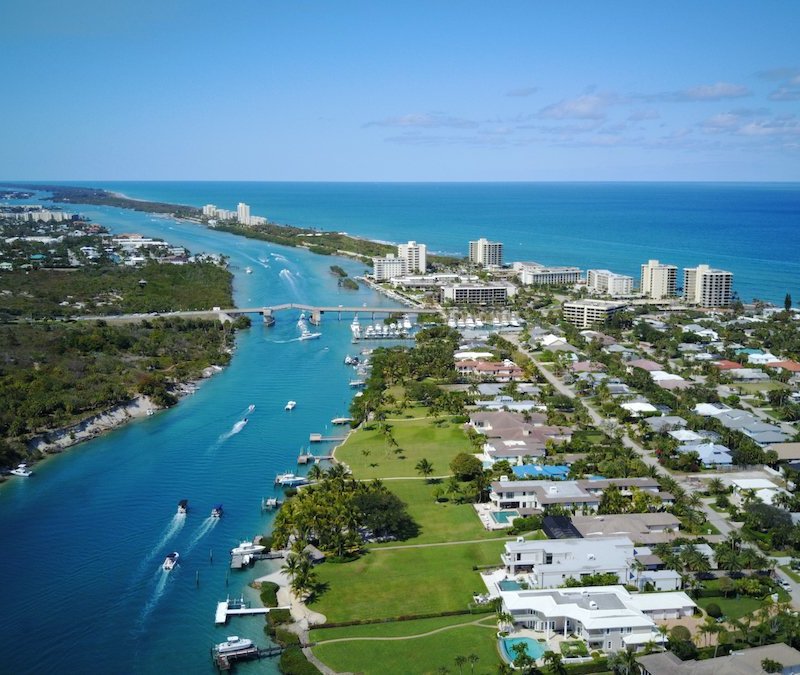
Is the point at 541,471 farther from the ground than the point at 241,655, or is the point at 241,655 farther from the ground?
the point at 541,471

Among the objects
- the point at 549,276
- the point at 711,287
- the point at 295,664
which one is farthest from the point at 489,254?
the point at 295,664

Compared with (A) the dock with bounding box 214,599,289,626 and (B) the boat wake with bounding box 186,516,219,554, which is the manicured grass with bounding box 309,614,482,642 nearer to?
(A) the dock with bounding box 214,599,289,626

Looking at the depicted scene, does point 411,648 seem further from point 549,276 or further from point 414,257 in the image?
point 414,257

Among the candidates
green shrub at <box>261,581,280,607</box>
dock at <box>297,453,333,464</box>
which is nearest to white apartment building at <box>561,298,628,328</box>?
dock at <box>297,453,333,464</box>

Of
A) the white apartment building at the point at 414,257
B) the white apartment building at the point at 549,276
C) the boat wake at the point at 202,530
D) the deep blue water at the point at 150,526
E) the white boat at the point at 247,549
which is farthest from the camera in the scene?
the white apartment building at the point at 414,257

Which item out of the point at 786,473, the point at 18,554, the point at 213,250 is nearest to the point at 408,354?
the point at 786,473

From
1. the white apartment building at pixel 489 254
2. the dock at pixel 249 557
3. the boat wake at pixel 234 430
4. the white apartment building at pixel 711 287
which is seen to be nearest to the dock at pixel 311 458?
the boat wake at pixel 234 430

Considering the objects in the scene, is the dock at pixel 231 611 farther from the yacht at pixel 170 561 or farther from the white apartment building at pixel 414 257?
the white apartment building at pixel 414 257
